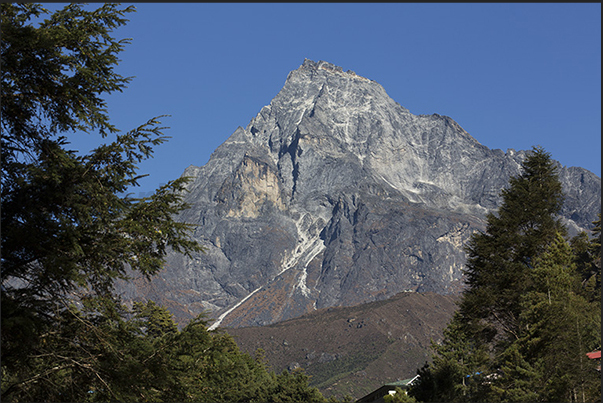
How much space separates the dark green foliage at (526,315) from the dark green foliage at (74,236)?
22.8 meters

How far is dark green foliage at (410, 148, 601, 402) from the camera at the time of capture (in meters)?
33.5

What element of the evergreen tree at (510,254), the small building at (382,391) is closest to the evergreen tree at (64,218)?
the evergreen tree at (510,254)

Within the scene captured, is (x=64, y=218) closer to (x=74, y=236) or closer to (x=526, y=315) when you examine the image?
(x=74, y=236)

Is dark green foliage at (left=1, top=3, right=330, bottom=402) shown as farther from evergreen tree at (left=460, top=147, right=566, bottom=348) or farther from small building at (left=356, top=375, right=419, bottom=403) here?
small building at (left=356, top=375, right=419, bottom=403)

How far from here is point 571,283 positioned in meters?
40.8

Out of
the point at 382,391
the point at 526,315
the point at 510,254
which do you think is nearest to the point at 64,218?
the point at 526,315

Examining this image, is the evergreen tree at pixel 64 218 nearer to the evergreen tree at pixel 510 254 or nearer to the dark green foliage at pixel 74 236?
the dark green foliage at pixel 74 236

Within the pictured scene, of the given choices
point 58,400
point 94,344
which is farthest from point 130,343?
point 58,400

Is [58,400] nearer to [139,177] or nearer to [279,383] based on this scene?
[139,177]

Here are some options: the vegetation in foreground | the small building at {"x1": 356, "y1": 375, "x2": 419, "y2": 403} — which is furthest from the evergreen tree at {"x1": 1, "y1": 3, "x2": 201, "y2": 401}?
the small building at {"x1": 356, "y1": 375, "x2": 419, "y2": 403}

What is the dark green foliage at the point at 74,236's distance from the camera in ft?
45.1

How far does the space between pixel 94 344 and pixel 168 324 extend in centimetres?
4114

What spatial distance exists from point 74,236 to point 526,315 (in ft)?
98.8

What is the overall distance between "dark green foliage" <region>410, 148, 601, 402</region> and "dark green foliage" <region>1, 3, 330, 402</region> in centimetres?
2282
